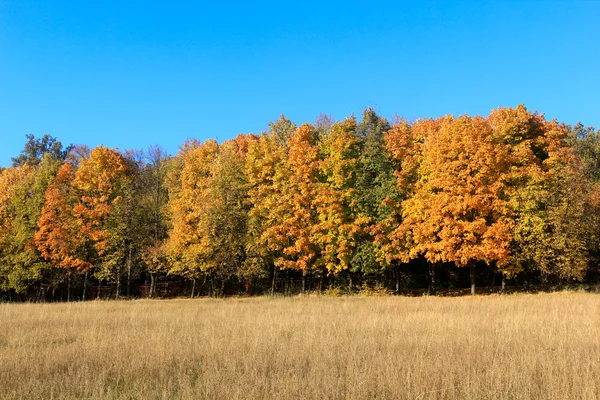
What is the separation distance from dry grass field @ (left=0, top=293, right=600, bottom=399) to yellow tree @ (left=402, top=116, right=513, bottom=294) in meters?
15.7

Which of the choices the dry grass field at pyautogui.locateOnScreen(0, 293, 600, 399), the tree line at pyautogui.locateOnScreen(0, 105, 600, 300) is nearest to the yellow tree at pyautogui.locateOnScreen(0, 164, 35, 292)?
the tree line at pyautogui.locateOnScreen(0, 105, 600, 300)

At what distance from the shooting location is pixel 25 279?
38.6m

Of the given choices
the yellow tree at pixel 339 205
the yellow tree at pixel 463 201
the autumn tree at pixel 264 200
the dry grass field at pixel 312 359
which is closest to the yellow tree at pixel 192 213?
the autumn tree at pixel 264 200

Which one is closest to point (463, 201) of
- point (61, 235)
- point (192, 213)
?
point (192, 213)

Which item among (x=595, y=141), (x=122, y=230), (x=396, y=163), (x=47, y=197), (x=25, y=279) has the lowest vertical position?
(x=25, y=279)

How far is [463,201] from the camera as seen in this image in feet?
102

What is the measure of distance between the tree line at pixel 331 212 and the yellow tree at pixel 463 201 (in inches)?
4.3

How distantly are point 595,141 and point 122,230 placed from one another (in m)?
54.3

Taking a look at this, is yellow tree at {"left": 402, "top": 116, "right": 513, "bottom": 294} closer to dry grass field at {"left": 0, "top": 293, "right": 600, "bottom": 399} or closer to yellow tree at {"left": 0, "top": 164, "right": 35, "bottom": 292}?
dry grass field at {"left": 0, "top": 293, "right": 600, "bottom": 399}

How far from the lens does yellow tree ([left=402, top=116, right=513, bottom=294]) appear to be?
30.5m

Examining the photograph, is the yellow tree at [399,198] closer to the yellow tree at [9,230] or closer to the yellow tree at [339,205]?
the yellow tree at [339,205]

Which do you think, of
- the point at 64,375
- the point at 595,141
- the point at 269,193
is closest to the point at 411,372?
the point at 64,375

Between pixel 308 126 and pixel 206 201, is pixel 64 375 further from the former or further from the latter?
pixel 308 126

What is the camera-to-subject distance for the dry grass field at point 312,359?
664cm
